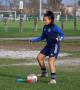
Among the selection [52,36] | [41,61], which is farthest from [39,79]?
[52,36]

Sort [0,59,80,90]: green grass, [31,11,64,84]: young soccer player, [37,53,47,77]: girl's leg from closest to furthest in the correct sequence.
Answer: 1. [0,59,80,90]: green grass
2. [31,11,64,84]: young soccer player
3. [37,53,47,77]: girl's leg

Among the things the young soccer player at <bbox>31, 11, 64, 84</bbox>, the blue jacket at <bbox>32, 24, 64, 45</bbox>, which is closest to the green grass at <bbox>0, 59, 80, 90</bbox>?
the young soccer player at <bbox>31, 11, 64, 84</bbox>

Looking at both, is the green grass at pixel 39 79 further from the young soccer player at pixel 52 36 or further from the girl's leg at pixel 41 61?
the young soccer player at pixel 52 36

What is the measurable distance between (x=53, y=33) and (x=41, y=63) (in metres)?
0.93

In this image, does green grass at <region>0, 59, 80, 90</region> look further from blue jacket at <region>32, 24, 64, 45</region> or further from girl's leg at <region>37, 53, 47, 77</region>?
blue jacket at <region>32, 24, 64, 45</region>

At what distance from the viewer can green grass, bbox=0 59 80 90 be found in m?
10.3

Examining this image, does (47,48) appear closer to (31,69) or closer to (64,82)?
(64,82)

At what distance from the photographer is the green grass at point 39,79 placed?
33.7 ft

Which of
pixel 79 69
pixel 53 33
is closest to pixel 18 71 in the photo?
pixel 79 69

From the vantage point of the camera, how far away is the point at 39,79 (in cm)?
1169

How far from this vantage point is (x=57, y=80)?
11.5 meters

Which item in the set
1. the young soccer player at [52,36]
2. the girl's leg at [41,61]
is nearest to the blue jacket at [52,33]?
the young soccer player at [52,36]

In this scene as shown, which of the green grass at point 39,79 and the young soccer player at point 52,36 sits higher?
the young soccer player at point 52,36

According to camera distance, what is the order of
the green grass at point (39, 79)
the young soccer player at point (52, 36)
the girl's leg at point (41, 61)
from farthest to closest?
the girl's leg at point (41, 61)
the young soccer player at point (52, 36)
the green grass at point (39, 79)
